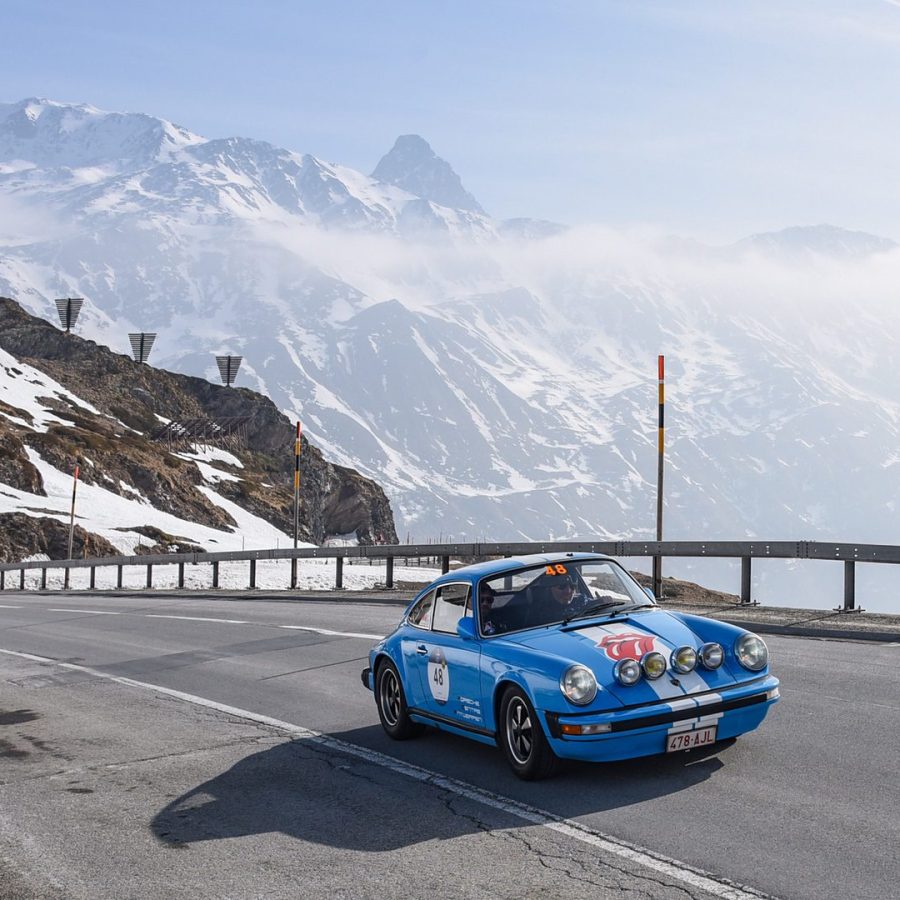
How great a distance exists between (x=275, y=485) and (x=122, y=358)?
29.3 m

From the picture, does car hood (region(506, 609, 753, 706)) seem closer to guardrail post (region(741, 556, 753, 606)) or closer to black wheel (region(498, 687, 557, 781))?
black wheel (region(498, 687, 557, 781))

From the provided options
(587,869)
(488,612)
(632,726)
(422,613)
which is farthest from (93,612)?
(587,869)

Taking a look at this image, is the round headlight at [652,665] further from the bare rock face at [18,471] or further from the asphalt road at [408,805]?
the bare rock face at [18,471]

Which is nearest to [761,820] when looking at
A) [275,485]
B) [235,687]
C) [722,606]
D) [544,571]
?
[544,571]

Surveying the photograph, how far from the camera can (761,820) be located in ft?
22.8

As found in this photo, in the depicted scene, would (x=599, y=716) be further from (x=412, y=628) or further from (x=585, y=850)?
(x=412, y=628)

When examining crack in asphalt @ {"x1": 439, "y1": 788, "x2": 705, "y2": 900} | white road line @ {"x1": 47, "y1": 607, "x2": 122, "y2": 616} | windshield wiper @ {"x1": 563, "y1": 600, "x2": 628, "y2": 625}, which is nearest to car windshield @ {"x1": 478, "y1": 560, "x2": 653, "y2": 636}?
windshield wiper @ {"x1": 563, "y1": 600, "x2": 628, "y2": 625}

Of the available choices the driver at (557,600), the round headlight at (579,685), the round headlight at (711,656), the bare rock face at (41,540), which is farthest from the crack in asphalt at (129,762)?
the bare rock face at (41,540)

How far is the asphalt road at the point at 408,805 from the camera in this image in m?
6.22

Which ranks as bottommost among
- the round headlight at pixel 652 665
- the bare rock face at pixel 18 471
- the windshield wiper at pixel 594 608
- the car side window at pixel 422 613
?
the round headlight at pixel 652 665

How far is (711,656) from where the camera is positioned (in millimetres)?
8172

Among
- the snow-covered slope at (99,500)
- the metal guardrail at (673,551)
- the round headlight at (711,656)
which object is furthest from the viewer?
the snow-covered slope at (99,500)

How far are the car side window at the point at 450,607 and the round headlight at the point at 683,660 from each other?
166cm

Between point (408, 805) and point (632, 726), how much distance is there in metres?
1.48
